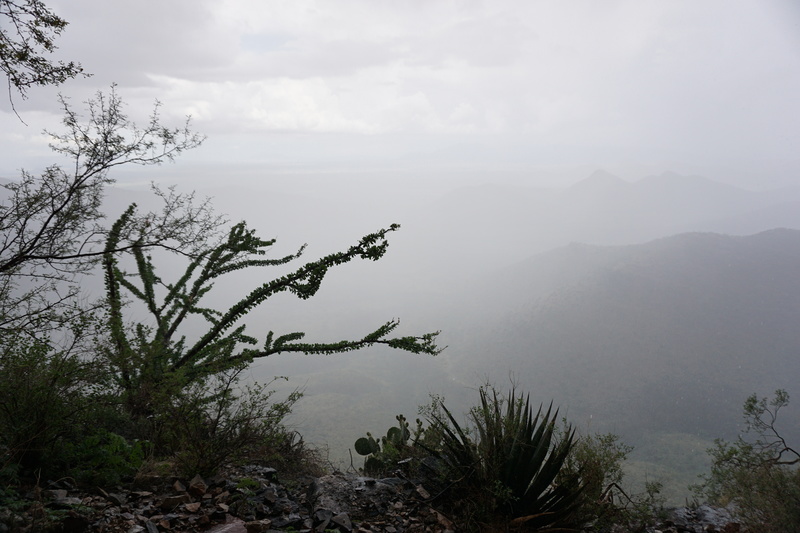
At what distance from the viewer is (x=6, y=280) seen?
486 centimetres

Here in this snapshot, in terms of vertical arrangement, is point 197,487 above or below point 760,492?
above

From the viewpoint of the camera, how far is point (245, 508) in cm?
366

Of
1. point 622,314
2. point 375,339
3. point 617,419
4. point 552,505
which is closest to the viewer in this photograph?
point 552,505

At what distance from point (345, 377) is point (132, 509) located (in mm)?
73791

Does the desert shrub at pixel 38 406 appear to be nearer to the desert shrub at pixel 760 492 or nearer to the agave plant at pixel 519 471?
the agave plant at pixel 519 471

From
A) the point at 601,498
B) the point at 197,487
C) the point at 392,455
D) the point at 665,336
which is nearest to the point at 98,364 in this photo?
the point at 197,487

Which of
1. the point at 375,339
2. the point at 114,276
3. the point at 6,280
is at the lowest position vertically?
the point at 375,339

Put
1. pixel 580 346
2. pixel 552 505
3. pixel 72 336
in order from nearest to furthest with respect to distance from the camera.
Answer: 1. pixel 552 505
2. pixel 72 336
3. pixel 580 346

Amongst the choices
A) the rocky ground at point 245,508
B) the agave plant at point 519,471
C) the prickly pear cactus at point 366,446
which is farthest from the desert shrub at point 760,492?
the prickly pear cactus at point 366,446

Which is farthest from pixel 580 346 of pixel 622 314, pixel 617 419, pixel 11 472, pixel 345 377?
pixel 11 472

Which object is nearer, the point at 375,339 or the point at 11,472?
the point at 11,472

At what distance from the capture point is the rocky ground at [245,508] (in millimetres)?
3045

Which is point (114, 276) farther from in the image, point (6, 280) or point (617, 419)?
point (617, 419)

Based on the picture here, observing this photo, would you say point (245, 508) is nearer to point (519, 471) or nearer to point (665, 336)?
point (519, 471)
